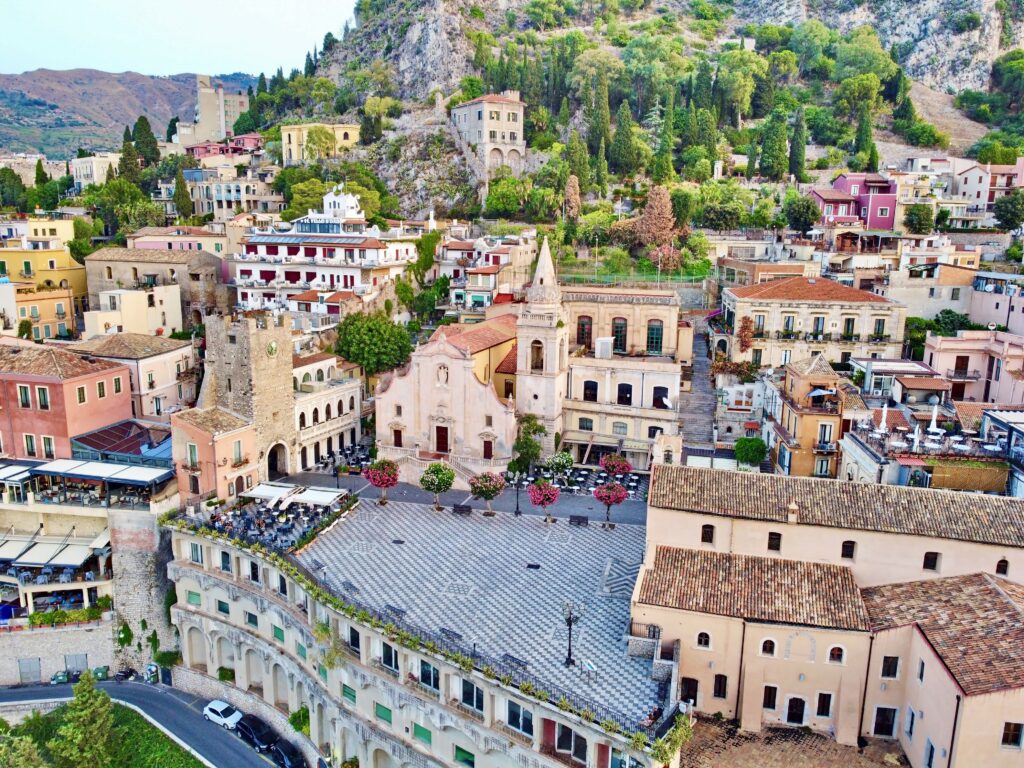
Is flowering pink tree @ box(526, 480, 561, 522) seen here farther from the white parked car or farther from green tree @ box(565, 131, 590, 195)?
green tree @ box(565, 131, 590, 195)

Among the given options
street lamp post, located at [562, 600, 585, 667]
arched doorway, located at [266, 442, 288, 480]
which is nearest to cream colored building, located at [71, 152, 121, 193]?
arched doorway, located at [266, 442, 288, 480]

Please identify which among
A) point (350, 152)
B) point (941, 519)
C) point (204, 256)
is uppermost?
point (350, 152)

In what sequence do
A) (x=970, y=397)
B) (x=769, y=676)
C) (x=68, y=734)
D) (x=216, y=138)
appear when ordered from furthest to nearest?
1. (x=216, y=138)
2. (x=970, y=397)
3. (x=68, y=734)
4. (x=769, y=676)

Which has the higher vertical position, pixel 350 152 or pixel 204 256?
pixel 350 152

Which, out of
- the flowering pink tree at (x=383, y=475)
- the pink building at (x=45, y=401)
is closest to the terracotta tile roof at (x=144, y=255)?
the pink building at (x=45, y=401)

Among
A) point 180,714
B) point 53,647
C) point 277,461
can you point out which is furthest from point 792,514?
point 53,647

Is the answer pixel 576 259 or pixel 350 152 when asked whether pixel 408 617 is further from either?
pixel 350 152

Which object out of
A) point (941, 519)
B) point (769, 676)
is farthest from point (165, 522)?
point (941, 519)

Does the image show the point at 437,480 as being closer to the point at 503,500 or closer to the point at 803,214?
the point at 503,500
